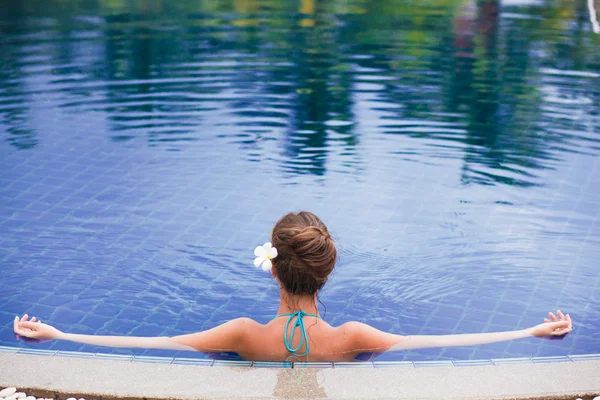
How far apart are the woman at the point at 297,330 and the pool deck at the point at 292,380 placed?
22cm

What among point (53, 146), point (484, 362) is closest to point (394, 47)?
point (53, 146)

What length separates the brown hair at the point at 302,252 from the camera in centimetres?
292

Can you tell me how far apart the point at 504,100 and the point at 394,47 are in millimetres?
2974

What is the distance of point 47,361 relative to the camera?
2.93 metres

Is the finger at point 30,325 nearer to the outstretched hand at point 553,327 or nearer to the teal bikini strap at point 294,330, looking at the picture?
the teal bikini strap at point 294,330

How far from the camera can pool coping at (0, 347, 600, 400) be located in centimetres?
270

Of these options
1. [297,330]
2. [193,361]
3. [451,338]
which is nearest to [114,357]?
[193,361]

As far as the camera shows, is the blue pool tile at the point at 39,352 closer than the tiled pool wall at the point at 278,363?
No

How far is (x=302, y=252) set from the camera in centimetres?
292

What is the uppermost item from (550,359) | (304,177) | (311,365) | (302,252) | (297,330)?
(302,252)

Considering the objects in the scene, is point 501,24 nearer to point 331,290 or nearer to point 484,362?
point 331,290

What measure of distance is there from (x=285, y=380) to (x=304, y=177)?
3.39 meters

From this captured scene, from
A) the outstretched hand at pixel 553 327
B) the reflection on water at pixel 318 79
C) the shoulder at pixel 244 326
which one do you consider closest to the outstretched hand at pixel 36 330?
the shoulder at pixel 244 326

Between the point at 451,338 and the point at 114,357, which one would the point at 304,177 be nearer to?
the point at 451,338
